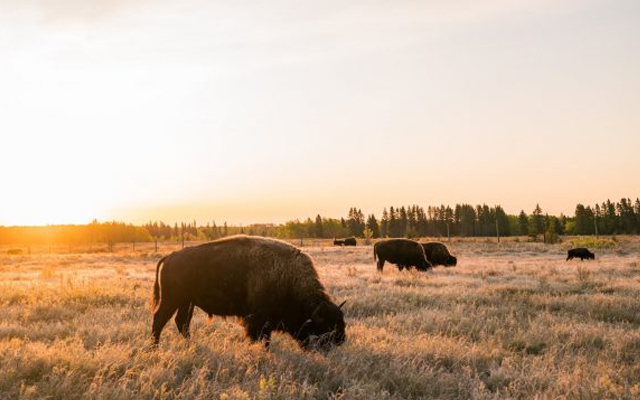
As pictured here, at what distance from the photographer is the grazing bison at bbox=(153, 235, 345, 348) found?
6.74m

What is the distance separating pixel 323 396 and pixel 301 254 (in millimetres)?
2633

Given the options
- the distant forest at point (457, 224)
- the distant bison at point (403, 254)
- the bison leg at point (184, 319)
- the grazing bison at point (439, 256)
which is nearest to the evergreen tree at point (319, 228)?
the distant forest at point (457, 224)

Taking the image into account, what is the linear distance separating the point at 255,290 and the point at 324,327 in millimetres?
1115

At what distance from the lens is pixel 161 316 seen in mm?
7066

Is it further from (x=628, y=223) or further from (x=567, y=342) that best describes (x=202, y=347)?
(x=628, y=223)

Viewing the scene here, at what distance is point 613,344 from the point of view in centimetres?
756

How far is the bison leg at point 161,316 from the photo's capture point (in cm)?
703

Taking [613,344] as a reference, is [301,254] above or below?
above

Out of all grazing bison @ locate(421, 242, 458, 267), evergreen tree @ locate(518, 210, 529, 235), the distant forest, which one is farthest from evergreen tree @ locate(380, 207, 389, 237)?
grazing bison @ locate(421, 242, 458, 267)

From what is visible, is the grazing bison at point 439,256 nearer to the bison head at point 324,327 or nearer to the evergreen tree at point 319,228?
the bison head at point 324,327

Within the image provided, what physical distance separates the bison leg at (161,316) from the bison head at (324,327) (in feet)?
6.81

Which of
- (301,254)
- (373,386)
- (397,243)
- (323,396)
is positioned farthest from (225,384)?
(397,243)

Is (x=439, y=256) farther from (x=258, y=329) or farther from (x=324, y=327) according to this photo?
(x=258, y=329)

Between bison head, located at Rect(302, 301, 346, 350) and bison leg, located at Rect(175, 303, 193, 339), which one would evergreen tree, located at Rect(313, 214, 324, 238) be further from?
bison head, located at Rect(302, 301, 346, 350)
